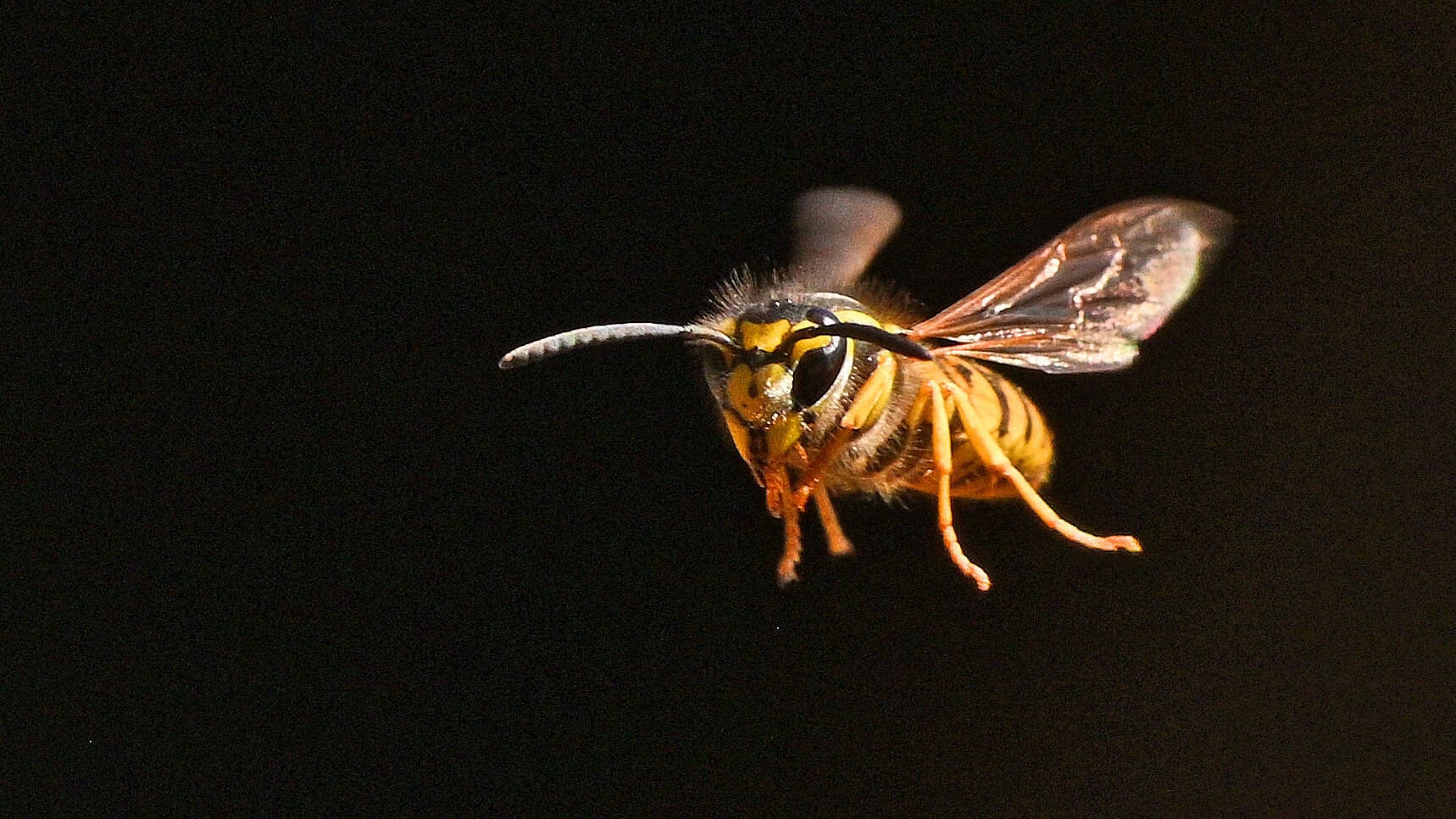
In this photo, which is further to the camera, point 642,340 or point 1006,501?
point 1006,501

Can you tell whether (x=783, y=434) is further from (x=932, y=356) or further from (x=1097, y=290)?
(x=1097, y=290)

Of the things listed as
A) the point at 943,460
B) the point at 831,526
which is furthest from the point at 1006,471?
the point at 831,526

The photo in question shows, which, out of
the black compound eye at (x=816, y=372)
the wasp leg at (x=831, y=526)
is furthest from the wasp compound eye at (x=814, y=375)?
the wasp leg at (x=831, y=526)

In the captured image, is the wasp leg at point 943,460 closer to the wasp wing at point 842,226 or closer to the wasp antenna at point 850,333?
the wasp antenna at point 850,333

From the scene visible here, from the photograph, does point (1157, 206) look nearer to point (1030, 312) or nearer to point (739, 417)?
point (1030, 312)

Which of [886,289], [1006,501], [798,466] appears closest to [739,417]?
[798,466]

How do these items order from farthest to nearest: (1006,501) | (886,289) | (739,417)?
1. (1006,501)
2. (886,289)
3. (739,417)
